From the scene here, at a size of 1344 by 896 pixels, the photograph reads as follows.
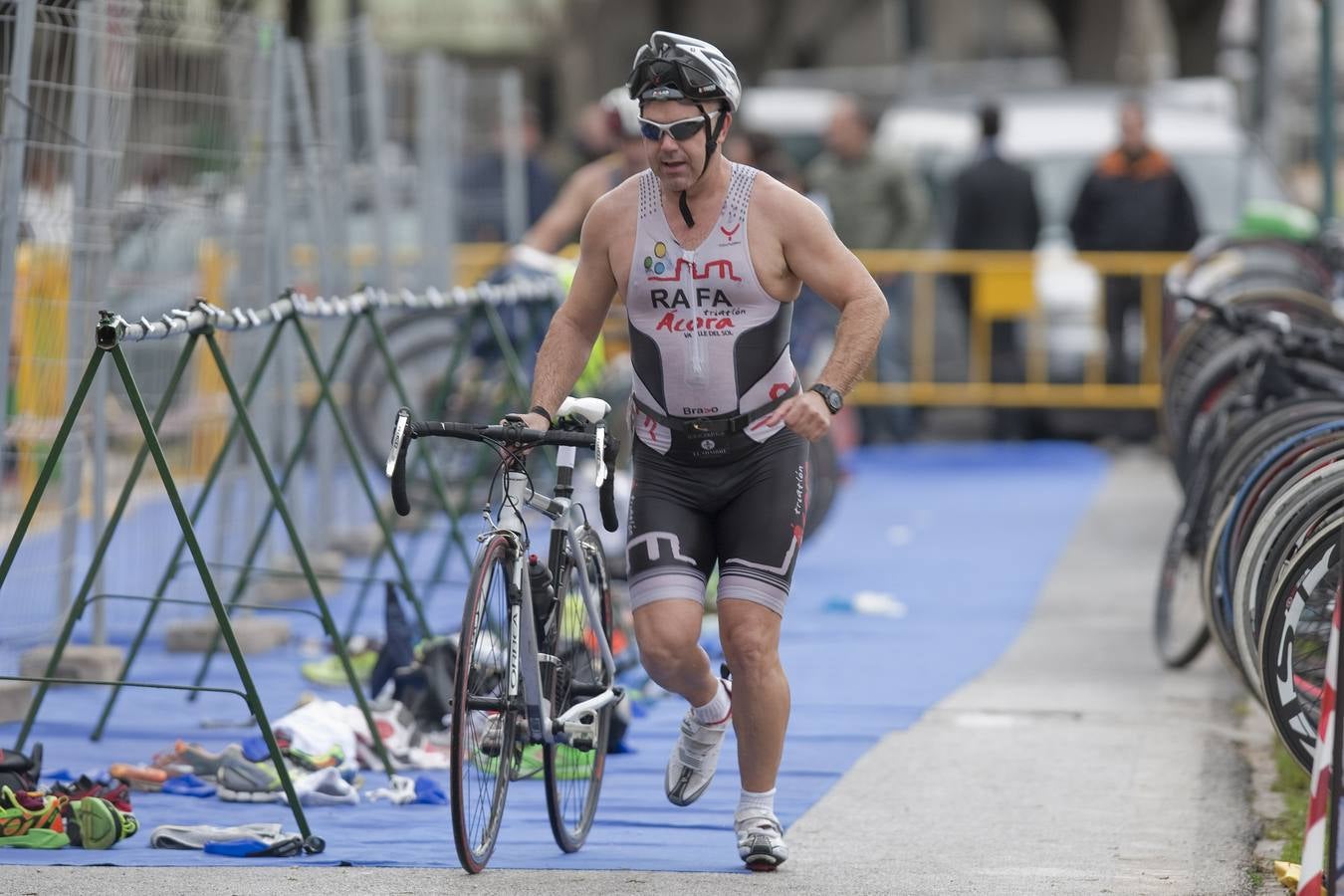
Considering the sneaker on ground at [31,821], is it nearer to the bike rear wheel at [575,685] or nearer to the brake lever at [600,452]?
the bike rear wheel at [575,685]

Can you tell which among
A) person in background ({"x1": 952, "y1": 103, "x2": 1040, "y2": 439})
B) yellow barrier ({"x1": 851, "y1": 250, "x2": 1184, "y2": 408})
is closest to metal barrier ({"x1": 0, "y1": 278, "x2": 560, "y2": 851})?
person in background ({"x1": 952, "y1": 103, "x2": 1040, "y2": 439})

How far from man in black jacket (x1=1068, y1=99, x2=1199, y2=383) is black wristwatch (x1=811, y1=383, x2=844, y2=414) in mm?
11876

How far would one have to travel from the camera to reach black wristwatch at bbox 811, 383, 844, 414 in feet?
20.5

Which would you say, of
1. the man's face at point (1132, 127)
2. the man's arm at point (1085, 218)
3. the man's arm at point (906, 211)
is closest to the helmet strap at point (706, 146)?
the man's face at point (1132, 127)

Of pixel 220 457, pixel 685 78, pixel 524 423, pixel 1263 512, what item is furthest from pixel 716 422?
pixel 220 457

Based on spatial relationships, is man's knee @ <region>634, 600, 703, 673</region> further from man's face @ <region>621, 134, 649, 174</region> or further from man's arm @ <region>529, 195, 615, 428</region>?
man's face @ <region>621, 134, 649, 174</region>

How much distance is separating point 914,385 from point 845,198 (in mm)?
1589

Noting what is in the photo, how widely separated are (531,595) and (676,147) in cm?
117

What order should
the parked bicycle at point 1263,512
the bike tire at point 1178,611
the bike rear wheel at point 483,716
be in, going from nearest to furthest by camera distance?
the bike rear wheel at point 483,716 < the parked bicycle at point 1263,512 < the bike tire at point 1178,611

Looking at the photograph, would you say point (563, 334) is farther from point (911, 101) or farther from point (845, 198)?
point (911, 101)

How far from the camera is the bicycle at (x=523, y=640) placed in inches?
244

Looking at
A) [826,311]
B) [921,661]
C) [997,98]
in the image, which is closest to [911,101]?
[997,98]

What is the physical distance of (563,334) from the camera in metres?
6.73

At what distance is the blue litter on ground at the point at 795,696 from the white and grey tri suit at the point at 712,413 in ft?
2.55
